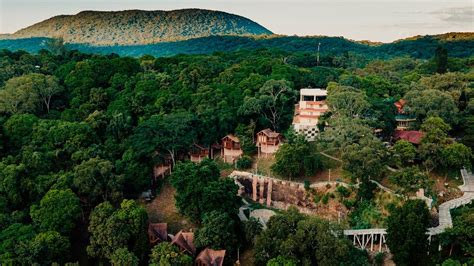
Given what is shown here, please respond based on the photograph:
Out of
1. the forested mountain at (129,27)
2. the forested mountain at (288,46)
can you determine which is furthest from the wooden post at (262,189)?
the forested mountain at (129,27)

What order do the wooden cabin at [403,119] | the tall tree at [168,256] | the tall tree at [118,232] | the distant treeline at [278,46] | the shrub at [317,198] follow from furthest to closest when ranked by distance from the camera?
the distant treeline at [278,46] → the wooden cabin at [403,119] → the shrub at [317,198] → the tall tree at [118,232] → the tall tree at [168,256]

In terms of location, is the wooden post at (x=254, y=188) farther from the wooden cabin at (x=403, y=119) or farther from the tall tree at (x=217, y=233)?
the wooden cabin at (x=403, y=119)

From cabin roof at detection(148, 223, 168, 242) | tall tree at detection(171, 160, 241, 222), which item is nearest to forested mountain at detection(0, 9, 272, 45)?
tall tree at detection(171, 160, 241, 222)

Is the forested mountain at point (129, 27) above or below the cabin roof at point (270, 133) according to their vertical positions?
above

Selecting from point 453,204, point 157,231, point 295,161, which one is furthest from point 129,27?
point 453,204

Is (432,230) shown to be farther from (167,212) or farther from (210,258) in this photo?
(167,212)

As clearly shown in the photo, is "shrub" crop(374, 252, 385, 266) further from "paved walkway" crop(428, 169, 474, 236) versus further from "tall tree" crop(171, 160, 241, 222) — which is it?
"tall tree" crop(171, 160, 241, 222)

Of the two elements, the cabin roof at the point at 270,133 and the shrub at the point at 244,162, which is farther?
the cabin roof at the point at 270,133
